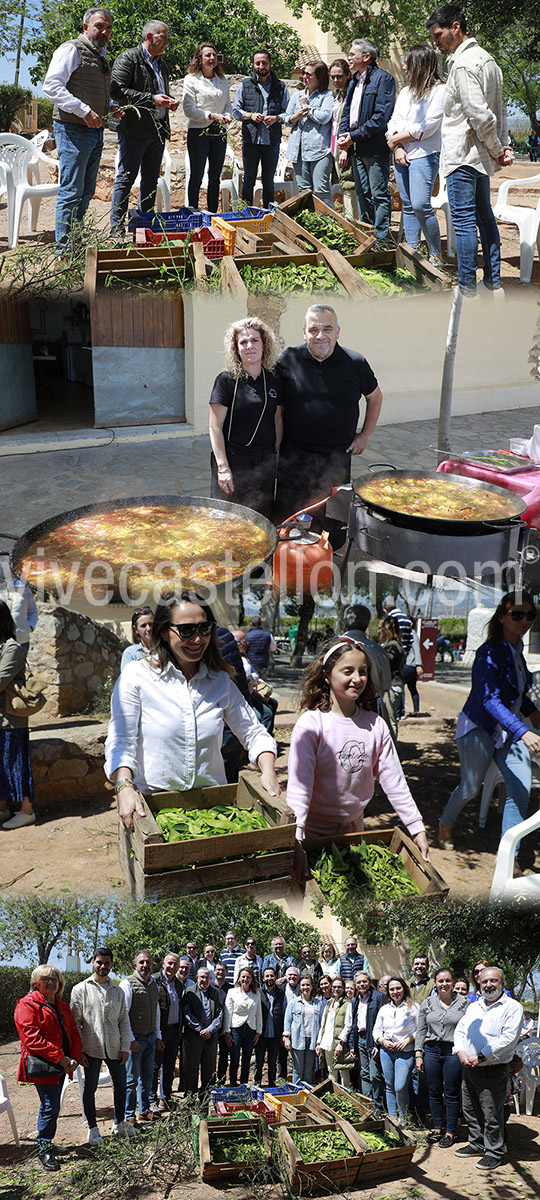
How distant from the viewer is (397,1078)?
19.9 feet

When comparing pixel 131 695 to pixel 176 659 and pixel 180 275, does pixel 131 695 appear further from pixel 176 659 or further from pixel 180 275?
pixel 180 275

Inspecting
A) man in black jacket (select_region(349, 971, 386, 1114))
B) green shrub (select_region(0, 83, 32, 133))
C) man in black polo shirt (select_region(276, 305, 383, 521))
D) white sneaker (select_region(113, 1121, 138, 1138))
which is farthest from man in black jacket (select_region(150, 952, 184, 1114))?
green shrub (select_region(0, 83, 32, 133))

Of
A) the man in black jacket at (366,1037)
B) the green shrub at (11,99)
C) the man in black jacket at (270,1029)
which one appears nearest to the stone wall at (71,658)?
the green shrub at (11,99)

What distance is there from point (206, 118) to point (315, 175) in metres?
0.62

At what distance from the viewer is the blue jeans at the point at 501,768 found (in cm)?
338

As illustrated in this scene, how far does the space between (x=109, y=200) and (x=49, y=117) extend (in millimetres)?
841

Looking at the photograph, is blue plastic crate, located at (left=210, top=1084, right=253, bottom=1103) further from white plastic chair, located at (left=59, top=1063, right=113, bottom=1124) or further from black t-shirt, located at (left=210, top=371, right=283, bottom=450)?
black t-shirt, located at (left=210, top=371, right=283, bottom=450)

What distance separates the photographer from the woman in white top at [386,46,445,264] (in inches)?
178

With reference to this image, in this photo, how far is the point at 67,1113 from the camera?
5609mm

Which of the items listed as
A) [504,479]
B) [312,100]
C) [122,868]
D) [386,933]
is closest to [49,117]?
[312,100]

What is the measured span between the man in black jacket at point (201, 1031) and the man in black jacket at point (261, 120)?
13.7 ft

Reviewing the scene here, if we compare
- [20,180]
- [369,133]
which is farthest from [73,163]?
[369,133]

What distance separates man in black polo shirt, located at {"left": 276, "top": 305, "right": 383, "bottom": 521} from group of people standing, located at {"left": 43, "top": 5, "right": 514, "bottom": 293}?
3.43ft

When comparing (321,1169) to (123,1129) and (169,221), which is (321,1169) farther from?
(169,221)
